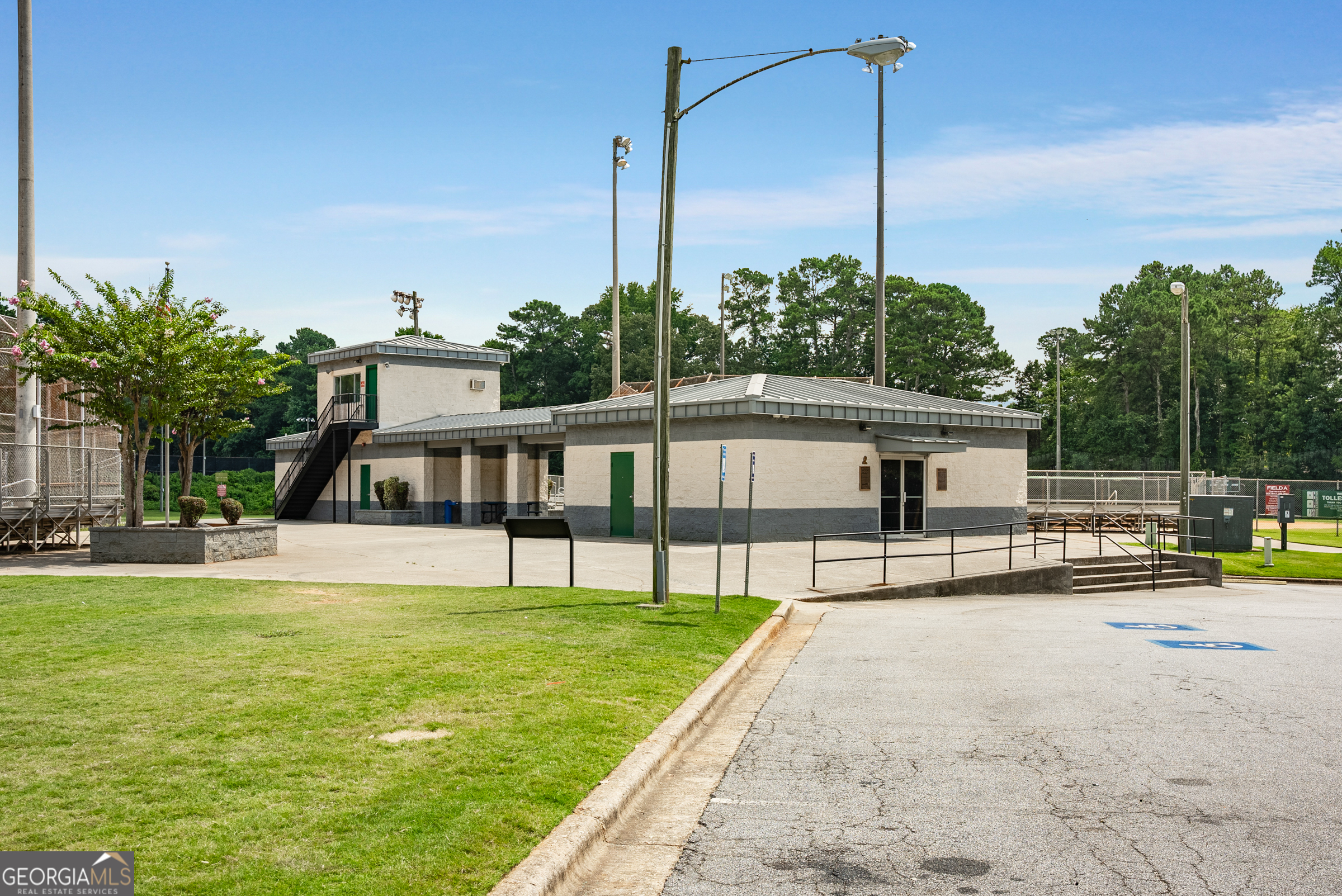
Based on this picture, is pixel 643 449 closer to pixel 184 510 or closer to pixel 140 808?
pixel 184 510

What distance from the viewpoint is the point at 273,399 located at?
9569 centimetres

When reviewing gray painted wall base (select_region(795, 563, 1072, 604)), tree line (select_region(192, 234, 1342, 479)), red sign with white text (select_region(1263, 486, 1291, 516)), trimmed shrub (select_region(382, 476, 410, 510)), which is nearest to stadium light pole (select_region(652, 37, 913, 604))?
gray painted wall base (select_region(795, 563, 1072, 604))

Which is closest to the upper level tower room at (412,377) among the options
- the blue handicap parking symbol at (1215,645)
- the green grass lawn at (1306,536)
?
the green grass lawn at (1306,536)

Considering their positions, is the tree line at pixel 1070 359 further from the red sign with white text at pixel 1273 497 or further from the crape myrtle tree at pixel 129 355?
the crape myrtle tree at pixel 129 355

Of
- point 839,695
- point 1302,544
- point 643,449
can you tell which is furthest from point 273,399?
point 839,695

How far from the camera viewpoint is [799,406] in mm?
26672

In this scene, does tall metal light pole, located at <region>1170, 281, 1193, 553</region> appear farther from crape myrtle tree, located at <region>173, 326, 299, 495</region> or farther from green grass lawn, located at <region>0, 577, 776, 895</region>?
crape myrtle tree, located at <region>173, 326, 299, 495</region>

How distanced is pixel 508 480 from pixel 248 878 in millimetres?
33416

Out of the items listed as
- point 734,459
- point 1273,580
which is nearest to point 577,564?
point 734,459

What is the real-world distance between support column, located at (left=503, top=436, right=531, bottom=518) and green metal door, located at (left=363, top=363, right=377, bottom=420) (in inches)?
337

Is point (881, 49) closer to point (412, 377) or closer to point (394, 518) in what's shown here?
A: point (394, 518)

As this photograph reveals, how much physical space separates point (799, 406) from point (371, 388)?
2301 cm

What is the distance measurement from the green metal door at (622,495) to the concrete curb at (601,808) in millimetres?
20806

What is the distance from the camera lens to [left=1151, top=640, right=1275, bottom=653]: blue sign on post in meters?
11.8
